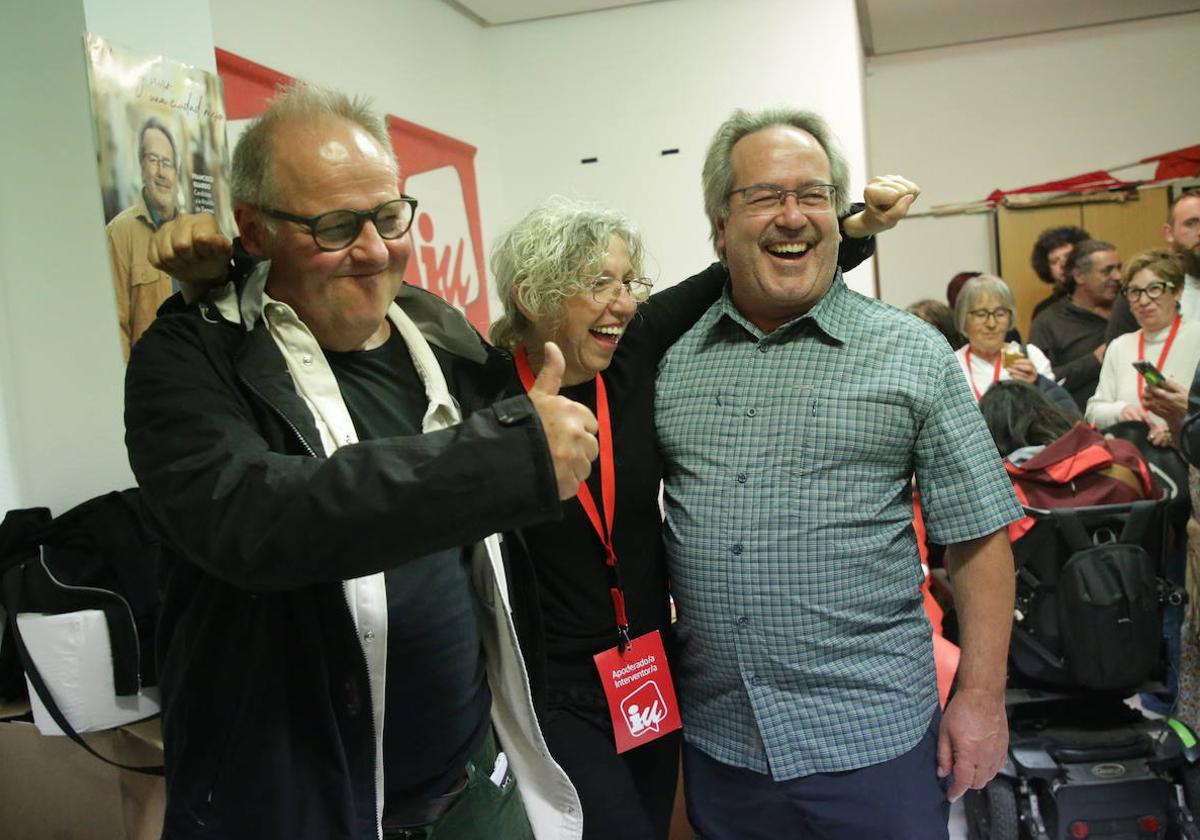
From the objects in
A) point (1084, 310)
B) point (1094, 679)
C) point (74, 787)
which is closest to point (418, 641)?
point (74, 787)

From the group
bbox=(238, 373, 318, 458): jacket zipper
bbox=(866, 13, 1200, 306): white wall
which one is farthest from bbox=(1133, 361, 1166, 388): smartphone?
bbox=(866, 13, 1200, 306): white wall

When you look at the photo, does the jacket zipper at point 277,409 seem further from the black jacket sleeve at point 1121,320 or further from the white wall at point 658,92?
the black jacket sleeve at point 1121,320

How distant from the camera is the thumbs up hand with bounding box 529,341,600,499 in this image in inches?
36.7

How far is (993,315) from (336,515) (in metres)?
3.77

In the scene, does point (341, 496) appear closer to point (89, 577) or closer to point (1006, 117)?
point (89, 577)

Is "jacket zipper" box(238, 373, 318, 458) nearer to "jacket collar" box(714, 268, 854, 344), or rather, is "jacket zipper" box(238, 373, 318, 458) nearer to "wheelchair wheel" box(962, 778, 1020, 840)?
"jacket collar" box(714, 268, 854, 344)

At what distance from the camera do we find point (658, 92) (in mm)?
4738

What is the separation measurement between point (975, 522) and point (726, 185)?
0.74m

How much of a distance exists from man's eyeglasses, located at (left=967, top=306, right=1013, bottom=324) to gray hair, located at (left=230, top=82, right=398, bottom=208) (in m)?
3.40

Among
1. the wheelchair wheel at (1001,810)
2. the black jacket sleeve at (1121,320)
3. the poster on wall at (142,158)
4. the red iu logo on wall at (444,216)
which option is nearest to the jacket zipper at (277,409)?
the poster on wall at (142,158)

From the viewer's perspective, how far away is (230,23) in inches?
113

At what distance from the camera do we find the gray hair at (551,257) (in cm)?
179

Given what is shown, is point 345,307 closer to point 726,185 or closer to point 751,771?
point 726,185

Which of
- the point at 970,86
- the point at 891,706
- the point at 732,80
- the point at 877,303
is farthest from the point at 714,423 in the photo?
the point at 970,86
